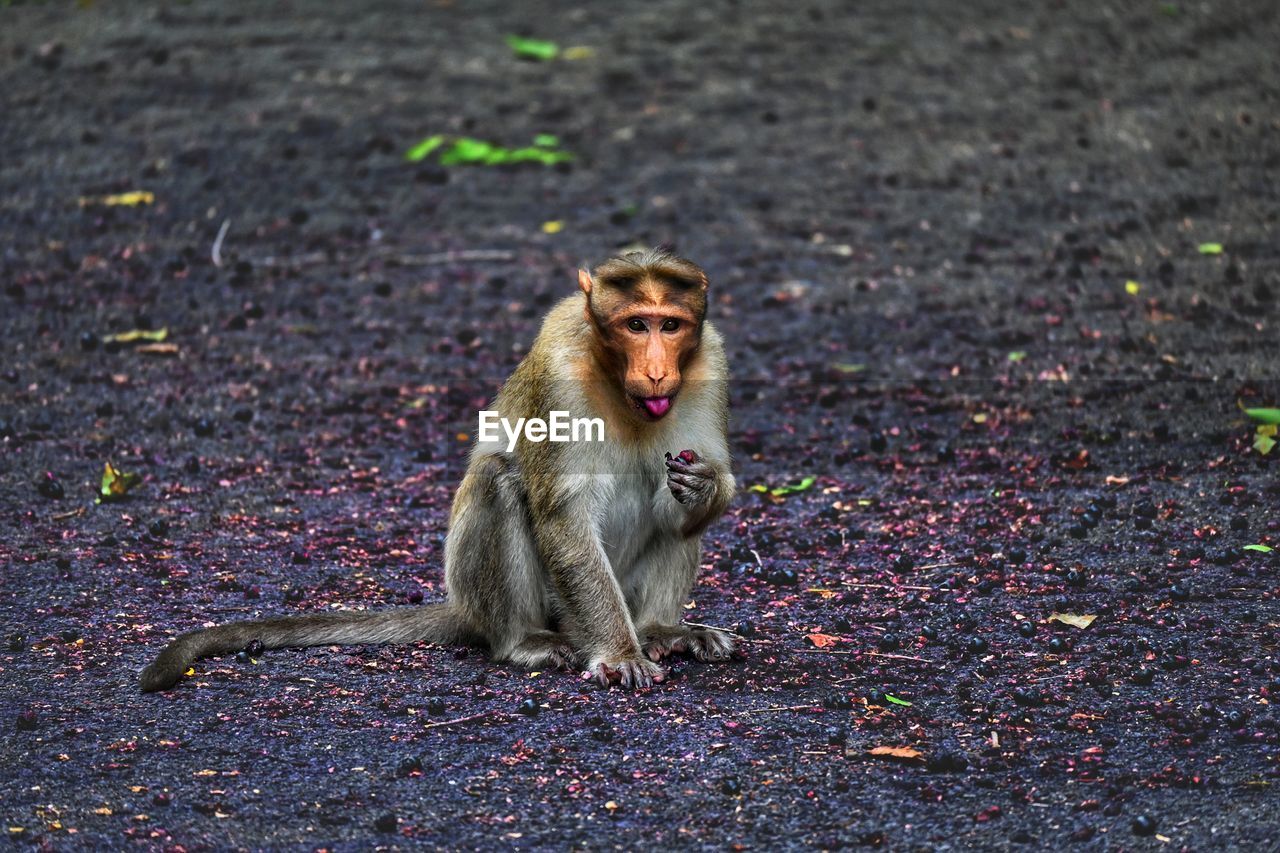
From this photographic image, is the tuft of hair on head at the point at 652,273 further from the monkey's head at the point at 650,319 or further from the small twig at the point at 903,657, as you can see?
the small twig at the point at 903,657

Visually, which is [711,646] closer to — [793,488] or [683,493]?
[683,493]

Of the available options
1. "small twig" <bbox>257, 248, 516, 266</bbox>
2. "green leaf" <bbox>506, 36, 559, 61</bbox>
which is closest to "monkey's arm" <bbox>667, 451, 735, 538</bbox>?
"small twig" <bbox>257, 248, 516, 266</bbox>

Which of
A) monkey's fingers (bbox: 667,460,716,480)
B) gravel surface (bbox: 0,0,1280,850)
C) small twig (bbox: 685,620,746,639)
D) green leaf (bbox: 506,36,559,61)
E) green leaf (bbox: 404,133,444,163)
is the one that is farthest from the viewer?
green leaf (bbox: 506,36,559,61)

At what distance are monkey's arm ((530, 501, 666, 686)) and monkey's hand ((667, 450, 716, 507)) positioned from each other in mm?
375

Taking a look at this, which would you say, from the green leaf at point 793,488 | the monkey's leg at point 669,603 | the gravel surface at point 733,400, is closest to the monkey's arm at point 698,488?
the monkey's leg at point 669,603

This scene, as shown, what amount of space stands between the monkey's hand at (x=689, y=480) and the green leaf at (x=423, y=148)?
8.15m

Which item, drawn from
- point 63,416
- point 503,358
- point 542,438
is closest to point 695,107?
point 503,358

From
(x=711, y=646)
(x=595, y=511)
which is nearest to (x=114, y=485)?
(x=595, y=511)

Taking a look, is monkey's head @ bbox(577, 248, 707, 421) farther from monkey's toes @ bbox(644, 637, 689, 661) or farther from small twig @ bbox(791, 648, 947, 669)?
small twig @ bbox(791, 648, 947, 669)

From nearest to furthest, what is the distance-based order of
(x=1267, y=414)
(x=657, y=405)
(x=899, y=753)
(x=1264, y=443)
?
(x=899, y=753) < (x=657, y=405) < (x=1264, y=443) < (x=1267, y=414)

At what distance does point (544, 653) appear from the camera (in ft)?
21.2

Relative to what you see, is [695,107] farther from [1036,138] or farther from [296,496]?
[296,496]

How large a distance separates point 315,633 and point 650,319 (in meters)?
1.84

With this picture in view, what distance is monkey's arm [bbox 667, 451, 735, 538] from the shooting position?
6098mm
